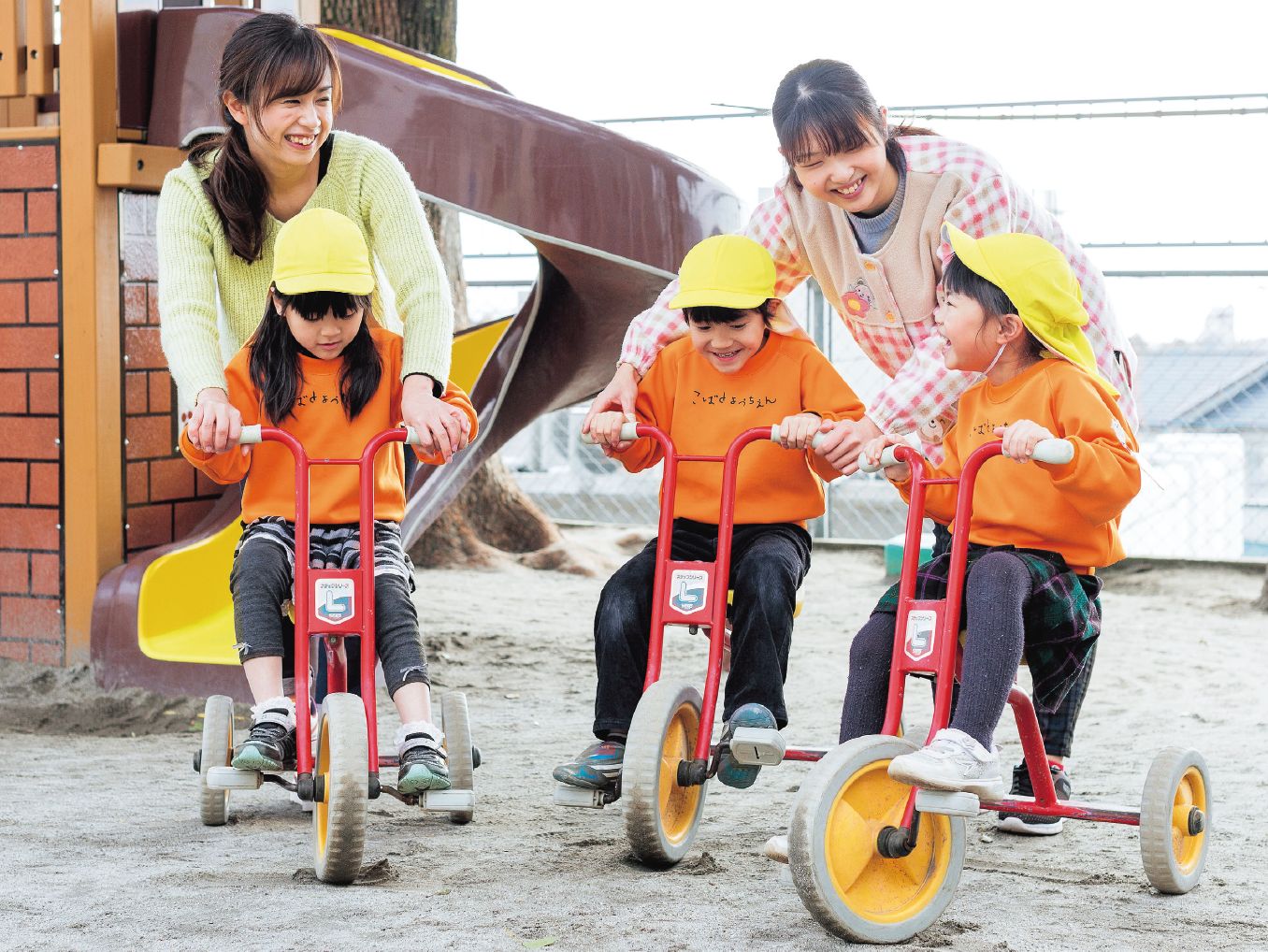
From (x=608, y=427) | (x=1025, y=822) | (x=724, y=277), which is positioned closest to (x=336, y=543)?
(x=608, y=427)

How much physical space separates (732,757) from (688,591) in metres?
0.32

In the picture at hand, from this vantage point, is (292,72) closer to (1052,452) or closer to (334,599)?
(334,599)

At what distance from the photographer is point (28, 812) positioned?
130 inches

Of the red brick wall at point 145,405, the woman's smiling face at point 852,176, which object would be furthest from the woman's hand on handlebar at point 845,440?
the red brick wall at point 145,405

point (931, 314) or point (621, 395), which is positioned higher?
point (931, 314)

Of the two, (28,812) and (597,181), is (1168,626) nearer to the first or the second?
(597,181)

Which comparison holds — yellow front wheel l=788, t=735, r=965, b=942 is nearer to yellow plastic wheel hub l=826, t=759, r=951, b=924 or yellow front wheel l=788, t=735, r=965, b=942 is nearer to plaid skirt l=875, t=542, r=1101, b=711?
yellow plastic wheel hub l=826, t=759, r=951, b=924

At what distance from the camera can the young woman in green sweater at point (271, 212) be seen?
10.2 ft

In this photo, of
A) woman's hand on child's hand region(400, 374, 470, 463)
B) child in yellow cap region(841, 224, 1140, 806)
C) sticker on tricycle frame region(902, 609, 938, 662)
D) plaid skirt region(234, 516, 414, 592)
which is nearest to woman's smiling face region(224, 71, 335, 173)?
woman's hand on child's hand region(400, 374, 470, 463)

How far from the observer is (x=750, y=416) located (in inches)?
126

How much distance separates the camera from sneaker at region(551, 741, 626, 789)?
2.90 metres

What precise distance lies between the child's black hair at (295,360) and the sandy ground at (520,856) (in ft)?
2.85

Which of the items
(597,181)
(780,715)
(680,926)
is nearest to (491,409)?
(597,181)

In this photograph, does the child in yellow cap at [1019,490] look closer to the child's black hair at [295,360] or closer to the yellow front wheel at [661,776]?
the yellow front wheel at [661,776]
